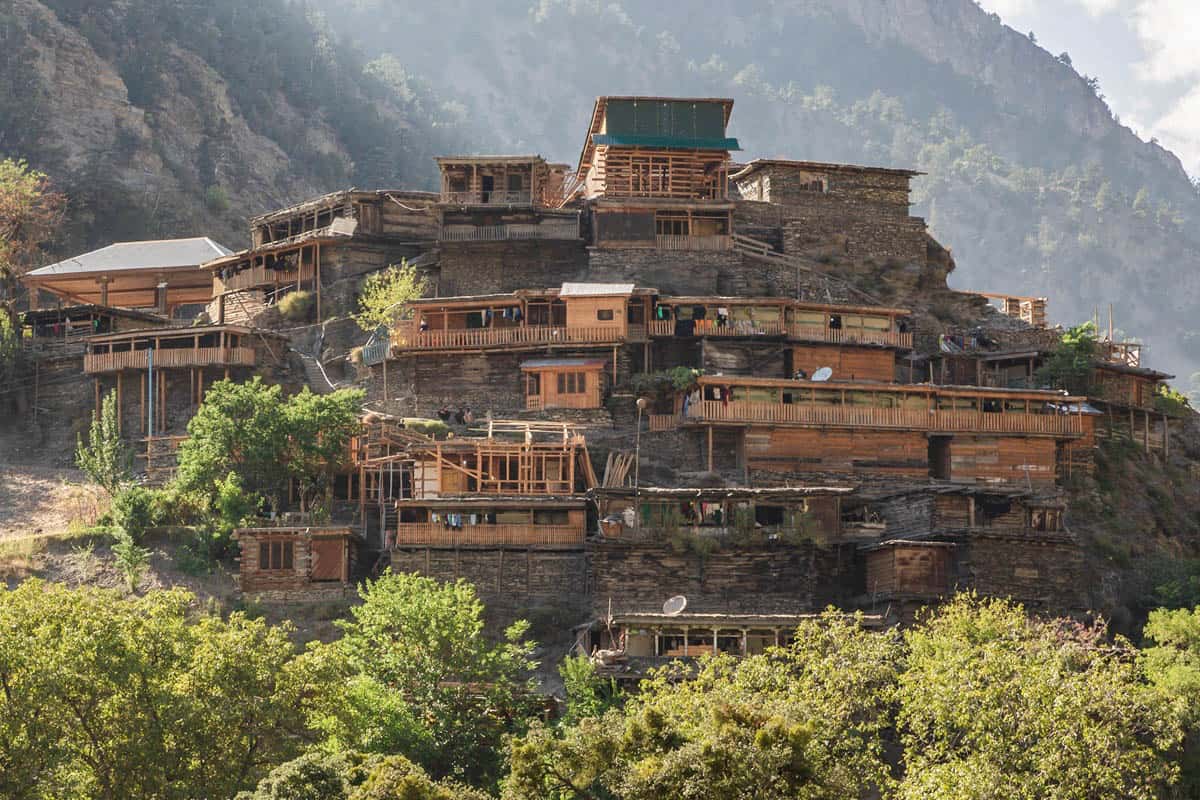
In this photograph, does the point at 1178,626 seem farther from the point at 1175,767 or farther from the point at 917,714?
the point at 917,714

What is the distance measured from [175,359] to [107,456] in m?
8.10

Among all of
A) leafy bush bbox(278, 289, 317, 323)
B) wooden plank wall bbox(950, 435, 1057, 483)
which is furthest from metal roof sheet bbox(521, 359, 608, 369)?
leafy bush bbox(278, 289, 317, 323)

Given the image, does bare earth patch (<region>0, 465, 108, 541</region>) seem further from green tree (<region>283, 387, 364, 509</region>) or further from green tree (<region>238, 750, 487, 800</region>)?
green tree (<region>238, 750, 487, 800</region>)

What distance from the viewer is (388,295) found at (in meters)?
73.9

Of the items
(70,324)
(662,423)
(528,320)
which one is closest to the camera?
(662,423)

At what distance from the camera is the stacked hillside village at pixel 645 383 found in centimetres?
5809

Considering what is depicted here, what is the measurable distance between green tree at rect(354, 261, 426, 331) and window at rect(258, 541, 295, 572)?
15.2 meters

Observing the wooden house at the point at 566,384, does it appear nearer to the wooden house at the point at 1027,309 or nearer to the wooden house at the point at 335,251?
the wooden house at the point at 335,251

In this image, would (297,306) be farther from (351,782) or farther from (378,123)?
(378,123)

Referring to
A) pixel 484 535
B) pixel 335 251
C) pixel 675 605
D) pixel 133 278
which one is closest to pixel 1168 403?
pixel 675 605

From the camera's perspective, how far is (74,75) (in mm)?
107500

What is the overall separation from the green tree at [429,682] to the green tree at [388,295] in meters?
21.0

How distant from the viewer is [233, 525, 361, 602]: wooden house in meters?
58.5

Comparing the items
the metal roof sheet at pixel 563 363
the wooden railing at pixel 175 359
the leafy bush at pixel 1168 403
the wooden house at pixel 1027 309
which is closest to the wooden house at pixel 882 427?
the metal roof sheet at pixel 563 363
